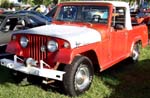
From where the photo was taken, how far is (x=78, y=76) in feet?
19.7

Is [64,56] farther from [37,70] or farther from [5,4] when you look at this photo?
[5,4]

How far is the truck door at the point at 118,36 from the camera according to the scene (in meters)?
7.07

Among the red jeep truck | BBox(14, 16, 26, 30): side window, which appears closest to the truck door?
the red jeep truck

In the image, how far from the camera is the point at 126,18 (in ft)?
25.8

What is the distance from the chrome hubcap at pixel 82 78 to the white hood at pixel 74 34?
0.50 metres

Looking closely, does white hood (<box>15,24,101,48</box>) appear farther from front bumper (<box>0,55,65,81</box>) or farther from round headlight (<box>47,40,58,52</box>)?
front bumper (<box>0,55,65,81</box>)

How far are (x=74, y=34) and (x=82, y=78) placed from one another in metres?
0.87

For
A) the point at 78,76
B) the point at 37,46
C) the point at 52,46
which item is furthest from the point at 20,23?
the point at 78,76

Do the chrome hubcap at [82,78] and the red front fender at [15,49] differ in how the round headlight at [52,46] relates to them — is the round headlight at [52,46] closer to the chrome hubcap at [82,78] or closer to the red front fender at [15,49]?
the chrome hubcap at [82,78]

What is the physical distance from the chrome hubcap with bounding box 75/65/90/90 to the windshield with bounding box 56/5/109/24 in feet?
4.35

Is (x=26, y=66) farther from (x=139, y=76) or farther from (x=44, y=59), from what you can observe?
(x=139, y=76)

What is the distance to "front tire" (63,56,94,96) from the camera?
18.7 feet

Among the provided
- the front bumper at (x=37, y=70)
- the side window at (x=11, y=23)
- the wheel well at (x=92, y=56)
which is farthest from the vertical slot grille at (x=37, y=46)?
the side window at (x=11, y=23)

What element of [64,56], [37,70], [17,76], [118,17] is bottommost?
[17,76]
